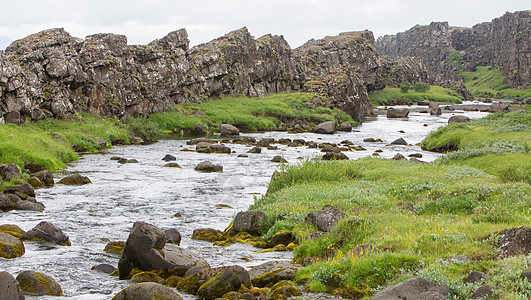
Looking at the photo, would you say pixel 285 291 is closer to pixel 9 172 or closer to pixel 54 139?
pixel 9 172

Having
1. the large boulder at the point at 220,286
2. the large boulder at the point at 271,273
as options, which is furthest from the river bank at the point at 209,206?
the large boulder at the point at 220,286

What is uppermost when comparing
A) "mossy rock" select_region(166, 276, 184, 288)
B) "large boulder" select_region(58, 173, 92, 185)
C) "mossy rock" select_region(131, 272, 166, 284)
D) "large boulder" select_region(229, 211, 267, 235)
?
"large boulder" select_region(58, 173, 92, 185)

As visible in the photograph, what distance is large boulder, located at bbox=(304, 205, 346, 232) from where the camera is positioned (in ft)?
55.3

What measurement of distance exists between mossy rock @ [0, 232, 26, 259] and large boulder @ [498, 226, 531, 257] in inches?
555

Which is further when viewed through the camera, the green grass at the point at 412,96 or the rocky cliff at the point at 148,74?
the green grass at the point at 412,96

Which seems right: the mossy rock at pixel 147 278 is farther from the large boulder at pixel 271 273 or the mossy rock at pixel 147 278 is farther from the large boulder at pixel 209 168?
the large boulder at pixel 209 168

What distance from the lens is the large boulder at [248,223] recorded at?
19266 mm

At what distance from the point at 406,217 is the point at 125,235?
10.9 metres

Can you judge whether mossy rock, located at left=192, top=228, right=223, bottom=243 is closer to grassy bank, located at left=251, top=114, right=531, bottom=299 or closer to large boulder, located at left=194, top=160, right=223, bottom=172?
grassy bank, located at left=251, top=114, right=531, bottom=299

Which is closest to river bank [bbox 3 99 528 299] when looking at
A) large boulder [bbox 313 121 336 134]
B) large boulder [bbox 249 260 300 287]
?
large boulder [bbox 249 260 300 287]

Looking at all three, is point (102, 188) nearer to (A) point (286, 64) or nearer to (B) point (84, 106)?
(B) point (84, 106)

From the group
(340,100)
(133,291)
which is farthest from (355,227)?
(340,100)

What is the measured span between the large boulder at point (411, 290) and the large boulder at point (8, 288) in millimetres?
7863

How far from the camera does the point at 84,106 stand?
56.9 metres
